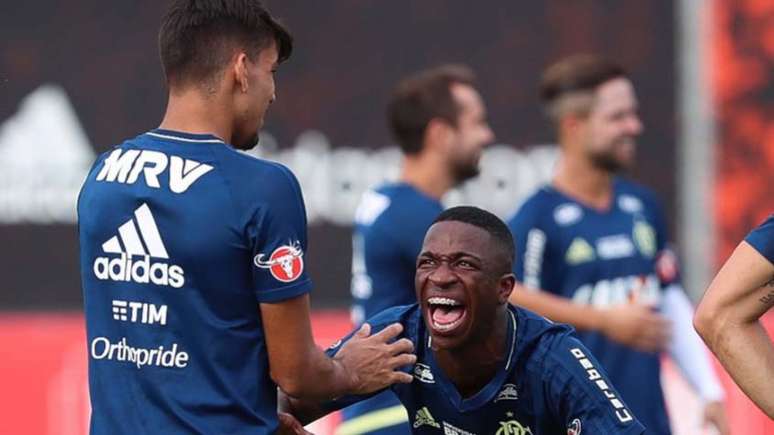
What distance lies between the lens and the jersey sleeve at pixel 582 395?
4.39m

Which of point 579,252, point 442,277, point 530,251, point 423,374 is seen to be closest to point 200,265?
point 442,277

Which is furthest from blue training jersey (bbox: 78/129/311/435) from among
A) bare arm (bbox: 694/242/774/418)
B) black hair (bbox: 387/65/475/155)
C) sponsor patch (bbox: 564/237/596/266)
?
black hair (bbox: 387/65/475/155)

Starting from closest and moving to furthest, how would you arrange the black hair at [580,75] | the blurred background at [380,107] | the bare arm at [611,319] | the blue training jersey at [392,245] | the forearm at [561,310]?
the bare arm at [611,319] → the forearm at [561,310] → the blue training jersey at [392,245] → the black hair at [580,75] → the blurred background at [380,107]

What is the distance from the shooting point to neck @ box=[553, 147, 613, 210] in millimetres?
7125

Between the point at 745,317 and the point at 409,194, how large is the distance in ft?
8.84

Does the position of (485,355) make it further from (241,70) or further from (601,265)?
(601,265)

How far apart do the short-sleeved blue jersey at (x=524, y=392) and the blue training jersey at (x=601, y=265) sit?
2.01m

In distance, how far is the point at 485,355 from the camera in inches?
183

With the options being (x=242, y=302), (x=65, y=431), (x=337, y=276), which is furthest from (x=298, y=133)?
(x=242, y=302)

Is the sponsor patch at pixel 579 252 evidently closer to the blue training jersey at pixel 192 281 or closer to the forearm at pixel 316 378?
the forearm at pixel 316 378

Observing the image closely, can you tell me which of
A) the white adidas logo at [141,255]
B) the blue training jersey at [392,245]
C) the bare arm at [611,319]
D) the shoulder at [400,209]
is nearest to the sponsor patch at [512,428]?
the white adidas logo at [141,255]

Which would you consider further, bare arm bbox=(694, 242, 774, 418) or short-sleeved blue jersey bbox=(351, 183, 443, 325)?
short-sleeved blue jersey bbox=(351, 183, 443, 325)

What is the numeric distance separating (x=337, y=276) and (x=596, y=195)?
8.82ft

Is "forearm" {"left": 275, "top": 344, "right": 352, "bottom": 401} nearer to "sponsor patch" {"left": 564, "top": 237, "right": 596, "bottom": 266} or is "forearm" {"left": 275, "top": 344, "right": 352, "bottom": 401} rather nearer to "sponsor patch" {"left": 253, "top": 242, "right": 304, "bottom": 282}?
"sponsor patch" {"left": 253, "top": 242, "right": 304, "bottom": 282}
